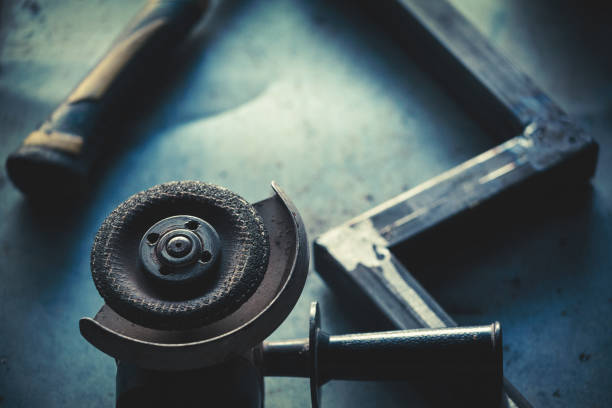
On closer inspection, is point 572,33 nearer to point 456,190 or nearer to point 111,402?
point 456,190

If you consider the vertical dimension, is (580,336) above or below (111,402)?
above

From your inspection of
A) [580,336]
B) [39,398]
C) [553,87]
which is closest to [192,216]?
[39,398]

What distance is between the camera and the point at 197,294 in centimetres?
88

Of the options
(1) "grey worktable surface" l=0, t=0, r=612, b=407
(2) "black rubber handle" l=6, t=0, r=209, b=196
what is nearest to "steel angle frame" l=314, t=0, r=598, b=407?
(1) "grey worktable surface" l=0, t=0, r=612, b=407

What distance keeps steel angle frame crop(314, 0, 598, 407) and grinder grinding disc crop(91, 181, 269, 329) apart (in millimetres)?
443

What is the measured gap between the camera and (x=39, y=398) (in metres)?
1.30

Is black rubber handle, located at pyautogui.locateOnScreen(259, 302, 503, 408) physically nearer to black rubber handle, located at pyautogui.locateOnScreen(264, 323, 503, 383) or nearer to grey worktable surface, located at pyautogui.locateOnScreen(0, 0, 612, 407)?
black rubber handle, located at pyautogui.locateOnScreen(264, 323, 503, 383)

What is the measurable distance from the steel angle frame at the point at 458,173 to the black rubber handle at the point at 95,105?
0.65m

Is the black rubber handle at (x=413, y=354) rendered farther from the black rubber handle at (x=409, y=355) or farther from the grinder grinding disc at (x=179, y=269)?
the grinder grinding disc at (x=179, y=269)

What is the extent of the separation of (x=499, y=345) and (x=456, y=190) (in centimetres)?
49

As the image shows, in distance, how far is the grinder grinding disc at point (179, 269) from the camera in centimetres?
85

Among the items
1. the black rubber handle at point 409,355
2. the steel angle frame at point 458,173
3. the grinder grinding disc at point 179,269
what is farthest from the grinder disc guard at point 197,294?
the steel angle frame at point 458,173

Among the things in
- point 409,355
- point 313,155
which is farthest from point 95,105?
point 409,355

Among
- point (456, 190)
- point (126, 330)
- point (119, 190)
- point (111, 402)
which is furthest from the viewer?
point (119, 190)
